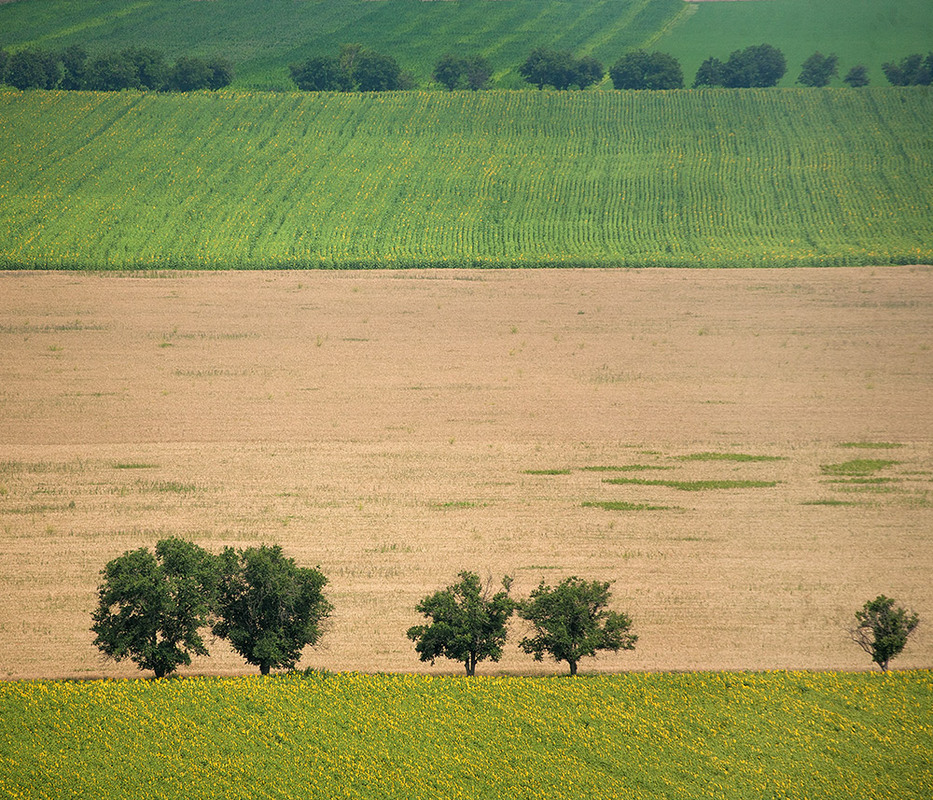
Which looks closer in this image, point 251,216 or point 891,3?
point 251,216

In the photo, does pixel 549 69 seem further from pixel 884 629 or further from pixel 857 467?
pixel 884 629

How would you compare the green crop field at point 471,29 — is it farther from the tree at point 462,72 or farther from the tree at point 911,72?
the tree at point 911,72

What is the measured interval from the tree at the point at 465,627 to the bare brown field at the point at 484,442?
190 cm

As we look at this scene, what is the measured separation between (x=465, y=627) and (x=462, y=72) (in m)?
89.5

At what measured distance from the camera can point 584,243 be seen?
84.3m

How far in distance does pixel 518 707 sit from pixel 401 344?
34.7 meters

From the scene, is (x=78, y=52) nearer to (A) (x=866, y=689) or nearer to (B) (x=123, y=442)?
(B) (x=123, y=442)

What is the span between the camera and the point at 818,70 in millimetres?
114625

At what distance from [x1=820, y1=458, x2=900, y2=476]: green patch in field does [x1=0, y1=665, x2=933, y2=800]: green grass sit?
52.1 feet

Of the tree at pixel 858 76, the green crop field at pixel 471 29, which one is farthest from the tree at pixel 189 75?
the tree at pixel 858 76

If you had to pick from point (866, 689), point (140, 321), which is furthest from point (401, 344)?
point (866, 689)

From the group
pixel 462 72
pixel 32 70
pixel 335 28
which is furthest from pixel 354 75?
pixel 32 70

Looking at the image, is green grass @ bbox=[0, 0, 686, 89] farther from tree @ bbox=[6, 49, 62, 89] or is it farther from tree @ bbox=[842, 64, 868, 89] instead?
tree @ bbox=[842, 64, 868, 89]

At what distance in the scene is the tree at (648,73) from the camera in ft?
373
